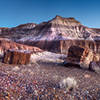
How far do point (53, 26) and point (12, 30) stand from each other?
96.4ft

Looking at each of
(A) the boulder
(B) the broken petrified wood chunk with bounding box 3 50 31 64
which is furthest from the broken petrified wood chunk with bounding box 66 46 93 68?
(B) the broken petrified wood chunk with bounding box 3 50 31 64

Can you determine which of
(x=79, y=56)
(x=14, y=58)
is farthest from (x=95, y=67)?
(x=14, y=58)

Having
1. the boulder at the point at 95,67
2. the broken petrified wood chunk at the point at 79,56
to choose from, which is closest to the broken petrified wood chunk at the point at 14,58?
the broken petrified wood chunk at the point at 79,56

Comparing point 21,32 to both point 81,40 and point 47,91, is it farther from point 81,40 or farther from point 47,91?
point 47,91

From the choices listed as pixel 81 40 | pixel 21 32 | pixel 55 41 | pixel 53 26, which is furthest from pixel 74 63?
pixel 21 32

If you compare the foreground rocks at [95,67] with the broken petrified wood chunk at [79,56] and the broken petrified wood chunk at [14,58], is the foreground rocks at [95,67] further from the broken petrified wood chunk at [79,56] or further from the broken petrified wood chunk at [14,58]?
the broken petrified wood chunk at [14,58]

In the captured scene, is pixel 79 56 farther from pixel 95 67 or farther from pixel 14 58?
pixel 14 58

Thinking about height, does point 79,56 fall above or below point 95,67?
above

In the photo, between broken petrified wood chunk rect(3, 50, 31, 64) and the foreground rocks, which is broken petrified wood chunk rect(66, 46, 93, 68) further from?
broken petrified wood chunk rect(3, 50, 31, 64)

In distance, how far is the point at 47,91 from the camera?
339 centimetres

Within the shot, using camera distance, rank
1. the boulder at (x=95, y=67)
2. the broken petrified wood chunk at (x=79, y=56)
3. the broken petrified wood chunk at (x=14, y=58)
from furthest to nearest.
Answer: the broken petrified wood chunk at (x=79, y=56) < the broken petrified wood chunk at (x=14, y=58) < the boulder at (x=95, y=67)

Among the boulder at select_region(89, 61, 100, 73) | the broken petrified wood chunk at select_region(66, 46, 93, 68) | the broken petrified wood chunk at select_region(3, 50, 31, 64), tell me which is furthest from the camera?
the broken petrified wood chunk at select_region(66, 46, 93, 68)

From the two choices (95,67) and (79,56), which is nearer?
(95,67)

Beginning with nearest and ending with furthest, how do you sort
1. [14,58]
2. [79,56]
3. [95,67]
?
[95,67], [14,58], [79,56]
